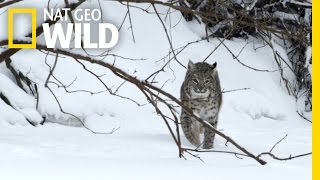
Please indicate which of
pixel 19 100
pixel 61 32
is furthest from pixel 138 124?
pixel 61 32

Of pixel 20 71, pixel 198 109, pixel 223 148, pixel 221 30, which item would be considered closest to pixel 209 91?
pixel 198 109

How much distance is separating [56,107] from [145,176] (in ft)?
12.4

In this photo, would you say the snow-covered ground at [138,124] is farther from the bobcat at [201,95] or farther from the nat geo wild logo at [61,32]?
the nat geo wild logo at [61,32]

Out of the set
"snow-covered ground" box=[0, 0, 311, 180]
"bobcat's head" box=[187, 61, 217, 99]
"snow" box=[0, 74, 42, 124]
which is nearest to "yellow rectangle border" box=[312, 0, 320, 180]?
"snow-covered ground" box=[0, 0, 311, 180]

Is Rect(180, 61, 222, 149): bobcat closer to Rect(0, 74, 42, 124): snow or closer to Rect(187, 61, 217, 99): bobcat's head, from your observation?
Rect(187, 61, 217, 99): bobcat's head

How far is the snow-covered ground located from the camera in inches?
167

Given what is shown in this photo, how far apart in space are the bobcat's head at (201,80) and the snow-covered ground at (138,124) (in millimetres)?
442

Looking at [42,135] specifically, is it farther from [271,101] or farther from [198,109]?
[271,101]

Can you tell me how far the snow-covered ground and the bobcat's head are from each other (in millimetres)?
442

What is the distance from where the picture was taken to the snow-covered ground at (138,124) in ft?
13.9

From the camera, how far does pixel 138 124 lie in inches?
309

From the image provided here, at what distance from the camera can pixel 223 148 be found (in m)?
6.15

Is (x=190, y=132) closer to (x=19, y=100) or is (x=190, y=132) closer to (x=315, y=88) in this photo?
(x=19, y=100)

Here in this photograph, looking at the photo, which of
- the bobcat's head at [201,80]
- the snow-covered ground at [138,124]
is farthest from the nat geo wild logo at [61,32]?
the bobcat's head at [201,80]
